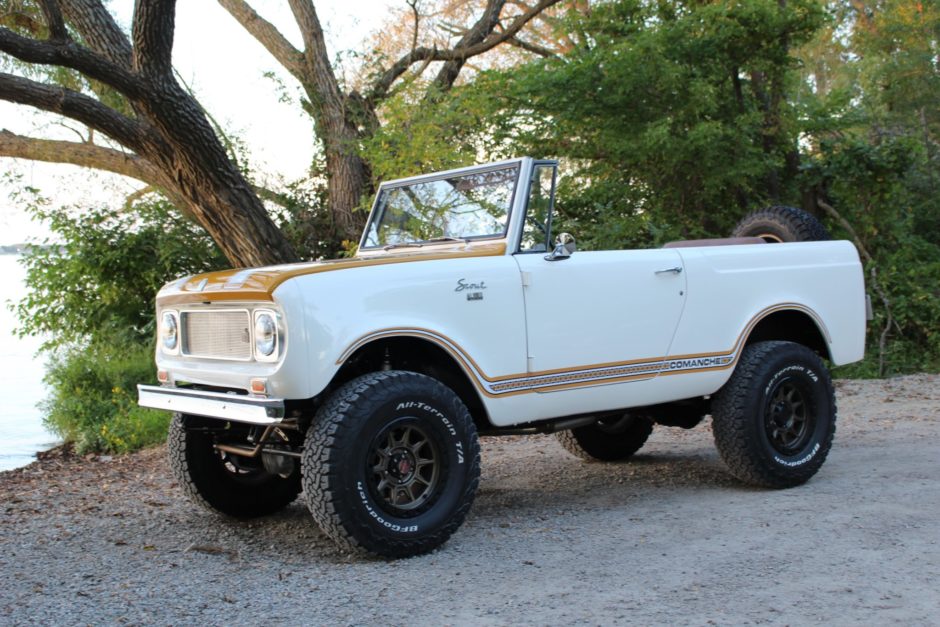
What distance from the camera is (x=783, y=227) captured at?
6602 millimetres

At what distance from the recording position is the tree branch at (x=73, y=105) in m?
9.04

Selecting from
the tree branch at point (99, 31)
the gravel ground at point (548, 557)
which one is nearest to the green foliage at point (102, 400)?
the gravel ground at point (548, 557)

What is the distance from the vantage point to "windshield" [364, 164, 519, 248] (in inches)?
217

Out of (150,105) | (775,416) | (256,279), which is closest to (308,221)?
(150,105)

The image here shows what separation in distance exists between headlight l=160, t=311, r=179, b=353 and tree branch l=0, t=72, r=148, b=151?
485 centimetres

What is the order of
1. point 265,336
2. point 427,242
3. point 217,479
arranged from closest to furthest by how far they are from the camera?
point 265,336 → point 217,479 → point 427,242

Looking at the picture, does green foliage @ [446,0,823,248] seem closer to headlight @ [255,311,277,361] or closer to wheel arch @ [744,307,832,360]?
wheel arch @ [744,307,832,360]

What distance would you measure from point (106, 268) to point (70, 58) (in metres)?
5.74

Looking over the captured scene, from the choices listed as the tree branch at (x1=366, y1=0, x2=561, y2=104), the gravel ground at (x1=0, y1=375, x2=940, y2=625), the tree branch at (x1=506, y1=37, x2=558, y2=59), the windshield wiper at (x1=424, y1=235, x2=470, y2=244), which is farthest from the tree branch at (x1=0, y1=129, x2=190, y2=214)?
the windshield wiper at (x1=424, y1=235, x2=470, y2=244)

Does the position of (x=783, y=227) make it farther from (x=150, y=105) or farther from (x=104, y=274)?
(x=104, y=274)

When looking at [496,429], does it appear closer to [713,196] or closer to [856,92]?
[713,196]

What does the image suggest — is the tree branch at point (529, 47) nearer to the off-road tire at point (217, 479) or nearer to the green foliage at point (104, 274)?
the green foliage at point (104, 274)

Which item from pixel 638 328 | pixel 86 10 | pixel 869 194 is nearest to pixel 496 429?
pixel 638 328

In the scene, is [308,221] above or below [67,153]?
below
